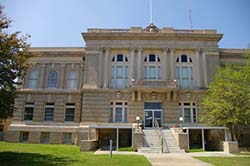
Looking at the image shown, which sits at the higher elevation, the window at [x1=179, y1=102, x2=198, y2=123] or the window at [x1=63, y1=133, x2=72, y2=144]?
the window at [x1=179, y1=102, x2=198, y2=123]

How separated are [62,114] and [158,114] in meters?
12.1

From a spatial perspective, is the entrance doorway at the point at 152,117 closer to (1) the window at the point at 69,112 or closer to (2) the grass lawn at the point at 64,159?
(1) the window at the point at 69,112

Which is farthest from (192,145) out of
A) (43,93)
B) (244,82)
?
(43,93)

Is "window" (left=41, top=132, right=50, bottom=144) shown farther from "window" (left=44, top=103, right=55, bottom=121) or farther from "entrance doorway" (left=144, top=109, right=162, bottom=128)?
"entrance doorway" (left=144, top=109, right=162, bottom=128)

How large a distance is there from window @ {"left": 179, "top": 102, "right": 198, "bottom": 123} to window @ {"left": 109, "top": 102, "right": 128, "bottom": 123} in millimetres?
6594

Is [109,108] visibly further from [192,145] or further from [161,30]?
[161,30]

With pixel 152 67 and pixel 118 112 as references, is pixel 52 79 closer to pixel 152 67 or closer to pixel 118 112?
pixel 118 112

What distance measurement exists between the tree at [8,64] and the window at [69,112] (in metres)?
14.9

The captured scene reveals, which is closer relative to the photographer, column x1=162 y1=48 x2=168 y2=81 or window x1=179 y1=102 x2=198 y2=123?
window x1=179 y1=102 x2=198 y2=123

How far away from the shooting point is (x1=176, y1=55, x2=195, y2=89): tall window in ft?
92.3

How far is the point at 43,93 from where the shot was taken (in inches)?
1156

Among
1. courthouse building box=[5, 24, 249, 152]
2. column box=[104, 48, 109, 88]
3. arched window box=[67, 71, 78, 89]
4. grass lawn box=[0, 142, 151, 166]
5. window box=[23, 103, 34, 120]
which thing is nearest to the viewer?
grass lawn box=[0, 142, 151, 166]

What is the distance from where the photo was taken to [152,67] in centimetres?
2850

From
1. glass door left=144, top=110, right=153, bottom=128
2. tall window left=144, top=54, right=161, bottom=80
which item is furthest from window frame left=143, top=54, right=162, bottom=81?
glass door left=144, top=110, right=153, bottom=128
